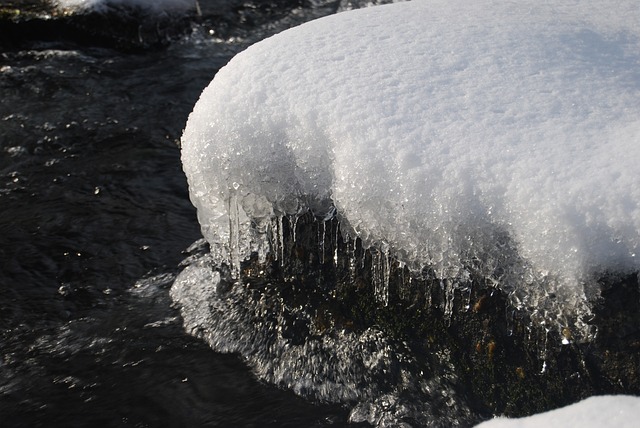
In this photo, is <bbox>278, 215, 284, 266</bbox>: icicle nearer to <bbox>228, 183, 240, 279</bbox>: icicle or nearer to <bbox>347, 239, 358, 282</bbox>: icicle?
<bbox>228, 183, 240, 279</bbox>: icicle

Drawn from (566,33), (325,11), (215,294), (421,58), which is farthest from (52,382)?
(325,11)

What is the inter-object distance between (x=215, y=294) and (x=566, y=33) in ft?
7.14

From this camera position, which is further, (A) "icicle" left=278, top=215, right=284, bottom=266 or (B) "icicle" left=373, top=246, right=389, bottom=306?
(A) "icicle" left=278, top=215, right=284, bottom=266

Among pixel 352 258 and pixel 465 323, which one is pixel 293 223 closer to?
pixel 352 258

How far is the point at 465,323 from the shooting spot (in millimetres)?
3287

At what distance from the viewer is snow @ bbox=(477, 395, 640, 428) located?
252cm

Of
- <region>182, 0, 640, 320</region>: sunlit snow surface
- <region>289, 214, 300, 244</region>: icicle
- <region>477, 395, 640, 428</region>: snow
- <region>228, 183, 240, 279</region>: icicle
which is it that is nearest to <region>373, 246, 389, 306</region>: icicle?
<region>182, 0, 640, 320</region>: sunlit snow surface

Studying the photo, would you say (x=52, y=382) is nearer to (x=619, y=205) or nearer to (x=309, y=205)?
(x=309, y=205)

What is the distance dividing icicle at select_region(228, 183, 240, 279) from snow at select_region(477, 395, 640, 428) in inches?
60.9

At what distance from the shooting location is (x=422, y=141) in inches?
121

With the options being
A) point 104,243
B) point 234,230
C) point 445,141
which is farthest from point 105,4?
point 445,141

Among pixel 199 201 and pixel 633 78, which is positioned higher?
pixel 633 78

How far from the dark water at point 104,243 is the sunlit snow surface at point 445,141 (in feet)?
2.20

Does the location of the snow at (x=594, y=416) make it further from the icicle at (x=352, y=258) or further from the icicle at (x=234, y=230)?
the icicle at (x=234, y=230)
